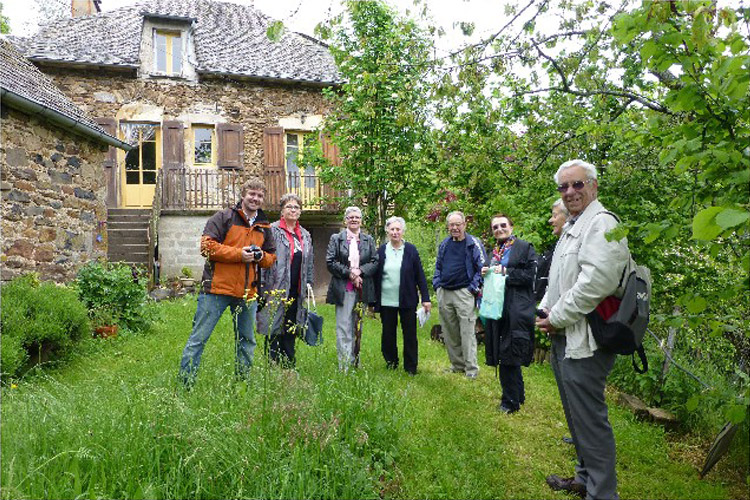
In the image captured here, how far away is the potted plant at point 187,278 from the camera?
12.6 meters

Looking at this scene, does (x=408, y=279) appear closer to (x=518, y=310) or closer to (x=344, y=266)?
(x=344, y=266)

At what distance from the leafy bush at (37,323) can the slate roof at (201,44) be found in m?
8.91

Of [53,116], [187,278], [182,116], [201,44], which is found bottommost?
[187,278]

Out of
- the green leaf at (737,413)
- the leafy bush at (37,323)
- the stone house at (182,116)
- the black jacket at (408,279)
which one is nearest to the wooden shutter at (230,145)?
the stone house at (182,116)

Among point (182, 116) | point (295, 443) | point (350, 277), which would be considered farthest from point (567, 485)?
point (182, 116)

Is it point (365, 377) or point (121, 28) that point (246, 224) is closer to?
point (365, 377)

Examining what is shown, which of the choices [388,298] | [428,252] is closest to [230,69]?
[428,252]

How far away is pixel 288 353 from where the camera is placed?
485 cm

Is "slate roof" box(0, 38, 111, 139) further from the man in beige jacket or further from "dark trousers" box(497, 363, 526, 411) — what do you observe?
the man in beige jacket

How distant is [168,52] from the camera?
557 inches

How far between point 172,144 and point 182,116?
93cm

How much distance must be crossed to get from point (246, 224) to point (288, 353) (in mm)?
1304

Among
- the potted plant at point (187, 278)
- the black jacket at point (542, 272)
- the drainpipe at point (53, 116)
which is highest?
the drainpipe at point (53, 116)

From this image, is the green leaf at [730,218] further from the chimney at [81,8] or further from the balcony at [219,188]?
the chimney at [81,8]
